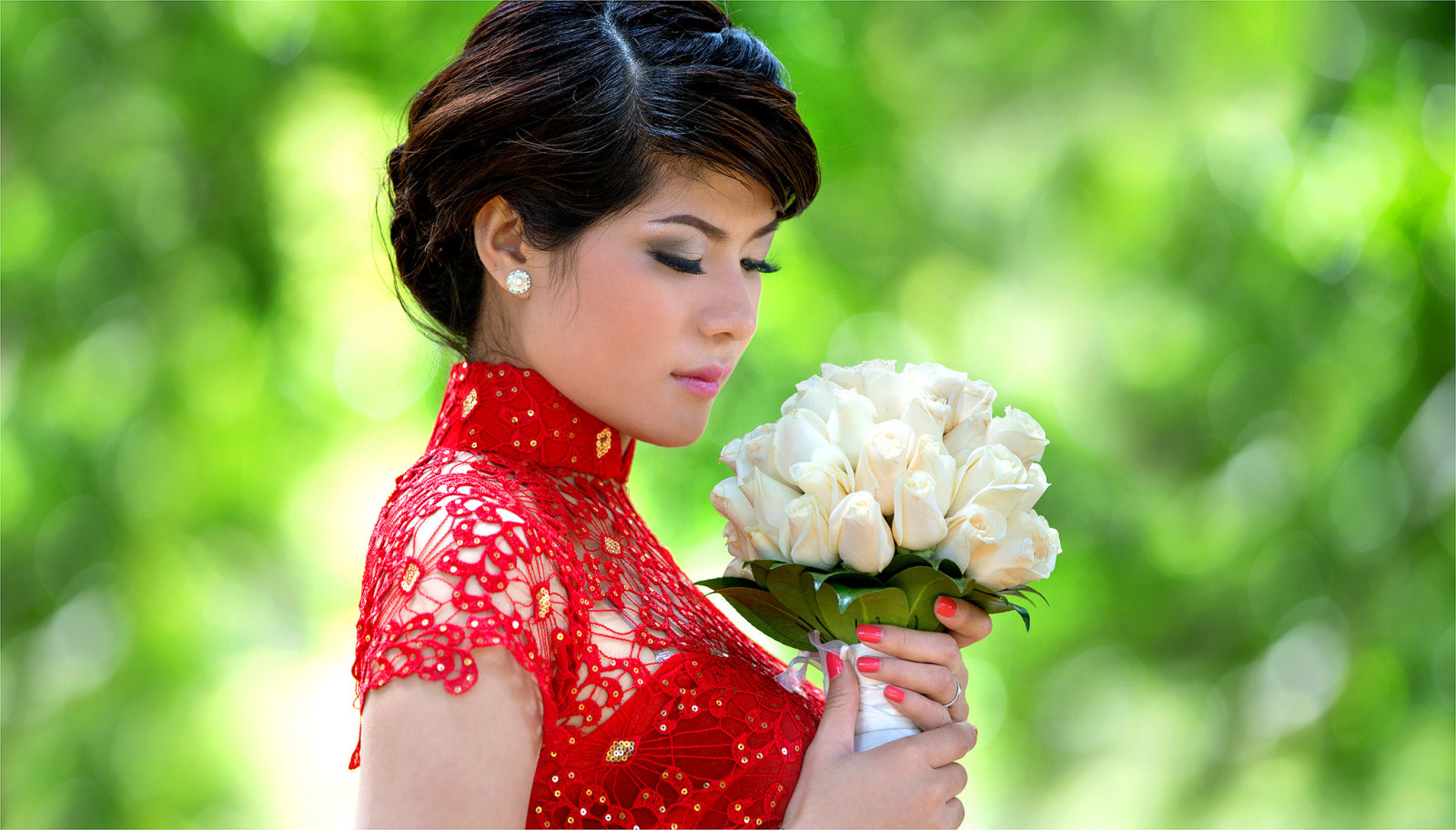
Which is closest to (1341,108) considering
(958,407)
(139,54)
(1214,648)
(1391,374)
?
(1391,374)

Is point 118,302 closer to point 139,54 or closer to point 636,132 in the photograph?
point 139,54

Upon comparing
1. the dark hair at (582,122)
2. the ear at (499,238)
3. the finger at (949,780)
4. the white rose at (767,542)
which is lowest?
the finger at (949,780)

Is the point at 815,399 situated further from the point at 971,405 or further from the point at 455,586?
the point at 455,586

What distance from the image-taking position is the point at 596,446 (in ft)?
3.69

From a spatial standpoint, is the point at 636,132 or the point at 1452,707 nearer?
the point at 636,132

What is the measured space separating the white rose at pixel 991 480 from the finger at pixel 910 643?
0.12 meters

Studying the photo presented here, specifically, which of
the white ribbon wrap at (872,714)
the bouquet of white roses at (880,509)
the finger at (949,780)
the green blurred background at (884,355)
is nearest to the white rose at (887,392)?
the bouquet of white roses at (880,509)

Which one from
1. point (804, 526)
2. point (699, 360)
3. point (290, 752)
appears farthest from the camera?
point (290, 752)

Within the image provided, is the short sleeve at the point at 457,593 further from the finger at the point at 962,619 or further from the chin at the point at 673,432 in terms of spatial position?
the finger at the point at 962,619

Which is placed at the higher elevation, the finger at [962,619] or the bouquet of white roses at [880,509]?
the bouquet of white roses at [880,509]

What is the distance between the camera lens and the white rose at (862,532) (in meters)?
0.92

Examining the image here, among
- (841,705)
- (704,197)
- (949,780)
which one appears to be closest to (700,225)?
(704,197)

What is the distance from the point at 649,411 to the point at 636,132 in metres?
0.27

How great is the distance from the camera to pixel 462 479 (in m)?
0.96
